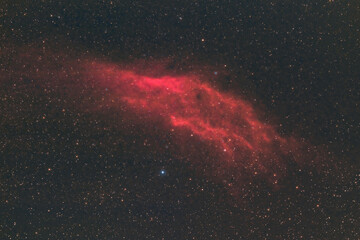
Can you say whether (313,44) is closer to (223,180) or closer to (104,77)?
(223,180)

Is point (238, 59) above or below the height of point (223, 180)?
above

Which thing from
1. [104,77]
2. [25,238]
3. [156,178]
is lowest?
[25,238]

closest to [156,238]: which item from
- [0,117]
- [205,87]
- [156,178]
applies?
[156,178]

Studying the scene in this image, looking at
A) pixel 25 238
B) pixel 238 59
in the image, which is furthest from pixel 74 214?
pixel 238 59

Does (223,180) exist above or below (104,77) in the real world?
below

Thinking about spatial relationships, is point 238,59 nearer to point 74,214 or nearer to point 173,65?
point 173,65

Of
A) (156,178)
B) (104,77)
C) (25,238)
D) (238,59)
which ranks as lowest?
(25,238)
